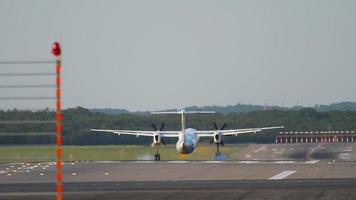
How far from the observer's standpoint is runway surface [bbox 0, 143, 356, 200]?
37281mm

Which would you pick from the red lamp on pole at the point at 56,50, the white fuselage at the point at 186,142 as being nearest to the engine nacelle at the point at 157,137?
the white fuselage at the point at 186,142

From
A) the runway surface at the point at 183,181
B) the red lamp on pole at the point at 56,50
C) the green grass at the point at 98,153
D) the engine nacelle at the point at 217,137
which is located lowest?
the runway surface at the point at 183,181

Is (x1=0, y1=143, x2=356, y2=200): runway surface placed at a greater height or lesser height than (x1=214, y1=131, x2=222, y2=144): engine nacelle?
lesser

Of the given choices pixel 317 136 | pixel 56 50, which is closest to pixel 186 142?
pixel 317 136

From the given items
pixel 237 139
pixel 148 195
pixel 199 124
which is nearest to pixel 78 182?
pixel 148 195

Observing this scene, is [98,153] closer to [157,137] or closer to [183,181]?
[157,137]

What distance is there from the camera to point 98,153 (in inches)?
3292

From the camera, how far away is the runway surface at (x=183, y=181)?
122ft

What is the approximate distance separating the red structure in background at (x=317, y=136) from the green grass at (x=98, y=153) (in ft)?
89.9

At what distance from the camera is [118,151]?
84.8 meters

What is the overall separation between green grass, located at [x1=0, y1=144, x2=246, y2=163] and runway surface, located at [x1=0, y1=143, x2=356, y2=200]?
735 cm

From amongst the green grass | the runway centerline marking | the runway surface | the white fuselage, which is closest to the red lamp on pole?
the runway surface

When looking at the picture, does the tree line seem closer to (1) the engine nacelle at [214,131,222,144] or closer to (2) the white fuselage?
(2) the white fuselage

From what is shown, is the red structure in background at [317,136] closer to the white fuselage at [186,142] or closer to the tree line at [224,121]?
the tree line at [224,121]
